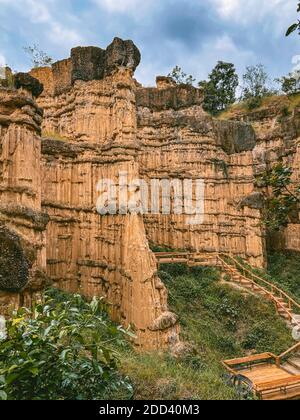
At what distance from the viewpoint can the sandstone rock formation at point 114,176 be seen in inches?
345

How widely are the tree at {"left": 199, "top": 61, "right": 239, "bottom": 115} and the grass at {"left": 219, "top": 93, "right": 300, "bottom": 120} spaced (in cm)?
383

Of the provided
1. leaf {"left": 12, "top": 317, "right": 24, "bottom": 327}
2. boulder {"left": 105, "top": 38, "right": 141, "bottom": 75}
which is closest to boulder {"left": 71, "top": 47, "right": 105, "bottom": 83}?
boulder {"left": 105, "top": 38, "right": 141, "bottom": 75}

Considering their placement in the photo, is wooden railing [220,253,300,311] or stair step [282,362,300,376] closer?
stair step [282,362,300,376]

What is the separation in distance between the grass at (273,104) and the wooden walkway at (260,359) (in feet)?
55.8

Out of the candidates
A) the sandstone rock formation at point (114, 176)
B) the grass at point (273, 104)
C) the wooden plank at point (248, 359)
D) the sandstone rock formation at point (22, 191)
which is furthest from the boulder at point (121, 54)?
the grass at point (273, 104)

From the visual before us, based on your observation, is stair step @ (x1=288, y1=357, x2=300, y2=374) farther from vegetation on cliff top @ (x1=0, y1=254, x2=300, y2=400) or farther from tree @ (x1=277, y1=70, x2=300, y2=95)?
tree @ (x1=277, y1=70, x2=300, y2=95)

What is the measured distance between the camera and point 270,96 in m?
35.0

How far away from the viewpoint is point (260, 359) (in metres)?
12.9

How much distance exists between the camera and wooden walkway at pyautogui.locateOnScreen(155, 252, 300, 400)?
984 cm

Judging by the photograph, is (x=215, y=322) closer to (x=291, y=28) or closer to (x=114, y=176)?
(x=114, y=176)

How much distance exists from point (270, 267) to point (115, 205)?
1495 cm

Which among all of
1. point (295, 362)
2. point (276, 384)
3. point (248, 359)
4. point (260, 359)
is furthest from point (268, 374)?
point (276, 384)

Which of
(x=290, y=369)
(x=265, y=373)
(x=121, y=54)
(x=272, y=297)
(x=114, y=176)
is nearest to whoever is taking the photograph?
(x=265, y=373)

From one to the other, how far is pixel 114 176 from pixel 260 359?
9.78 meters
